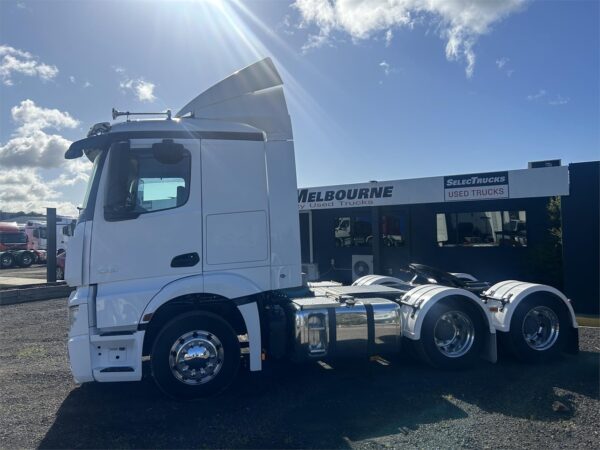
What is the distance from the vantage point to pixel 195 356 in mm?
5535

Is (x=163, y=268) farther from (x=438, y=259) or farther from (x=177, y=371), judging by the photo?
(x=438, y=259)

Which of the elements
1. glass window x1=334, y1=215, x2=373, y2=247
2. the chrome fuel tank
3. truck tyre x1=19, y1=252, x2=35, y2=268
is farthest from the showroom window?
truck tyre x1=19, y1=252, x2=35, y2=268

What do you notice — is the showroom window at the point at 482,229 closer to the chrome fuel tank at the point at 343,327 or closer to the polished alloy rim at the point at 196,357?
the chrome fuel tank at the point at 343,327

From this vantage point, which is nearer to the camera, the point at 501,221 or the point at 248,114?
the point at 248,114

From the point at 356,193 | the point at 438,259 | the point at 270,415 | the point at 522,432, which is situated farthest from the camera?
the point at 356,193

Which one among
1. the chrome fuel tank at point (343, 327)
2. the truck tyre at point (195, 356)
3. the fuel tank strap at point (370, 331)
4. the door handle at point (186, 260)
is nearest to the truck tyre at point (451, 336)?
the chrome fuel tank at point (343, 327)

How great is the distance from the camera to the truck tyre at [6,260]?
3105 cm

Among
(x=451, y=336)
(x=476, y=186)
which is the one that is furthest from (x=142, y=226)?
(x=476, y=186)

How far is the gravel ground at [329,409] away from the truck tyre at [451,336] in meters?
0.20

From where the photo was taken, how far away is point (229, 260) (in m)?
5.81

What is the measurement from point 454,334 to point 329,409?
236 cm

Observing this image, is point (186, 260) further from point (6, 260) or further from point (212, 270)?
point (6, 260)

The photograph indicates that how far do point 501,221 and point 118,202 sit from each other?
11.3 metres

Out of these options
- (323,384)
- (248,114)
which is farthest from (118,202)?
(323,384)
